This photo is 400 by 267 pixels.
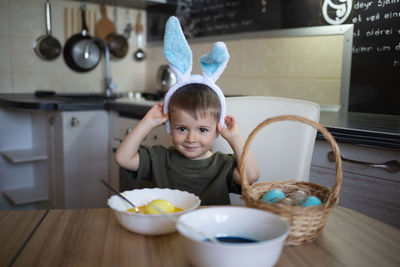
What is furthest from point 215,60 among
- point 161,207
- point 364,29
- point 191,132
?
point 364,29

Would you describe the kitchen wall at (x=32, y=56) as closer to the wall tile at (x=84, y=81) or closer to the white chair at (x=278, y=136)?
the wall tile at (x=84, y=81)

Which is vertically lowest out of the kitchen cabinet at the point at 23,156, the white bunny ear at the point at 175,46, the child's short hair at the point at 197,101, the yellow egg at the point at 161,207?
the kitchen cabinet at the point at 23,156

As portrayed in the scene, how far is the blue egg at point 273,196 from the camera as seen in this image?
77 centimetres

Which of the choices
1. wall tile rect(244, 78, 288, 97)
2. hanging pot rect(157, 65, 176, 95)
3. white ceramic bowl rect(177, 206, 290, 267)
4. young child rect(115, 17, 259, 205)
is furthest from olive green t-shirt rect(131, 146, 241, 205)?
hanging pot rect(157, 65, 176, 95)

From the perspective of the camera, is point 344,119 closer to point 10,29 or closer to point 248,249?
point 248,249

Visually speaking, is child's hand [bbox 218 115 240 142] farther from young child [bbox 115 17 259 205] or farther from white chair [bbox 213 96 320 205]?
white chair [bbox 213 96 320 205]

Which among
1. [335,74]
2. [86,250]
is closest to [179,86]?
[86,250]

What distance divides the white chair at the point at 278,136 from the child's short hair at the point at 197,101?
0.57ft

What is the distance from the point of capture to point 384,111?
1.77m

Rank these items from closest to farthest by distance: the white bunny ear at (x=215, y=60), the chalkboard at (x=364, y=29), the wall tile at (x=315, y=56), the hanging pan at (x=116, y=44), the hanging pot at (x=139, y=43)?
the white bunny ear at (x=215, y=60)
the chalkboard at (x=364, y=29)
the wall tile at (x=315, y=56)
the hanging pan at (x=116, y=44)
the hanging pot at (x=139, y=43)

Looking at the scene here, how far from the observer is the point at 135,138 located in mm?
1188

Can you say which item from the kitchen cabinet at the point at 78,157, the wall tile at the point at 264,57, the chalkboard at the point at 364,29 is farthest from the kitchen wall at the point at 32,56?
the chalkboard at the point at 364,29

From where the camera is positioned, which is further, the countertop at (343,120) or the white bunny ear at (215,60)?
the countertop at (343,120)

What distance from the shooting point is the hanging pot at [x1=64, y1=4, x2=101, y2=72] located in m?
2.70
